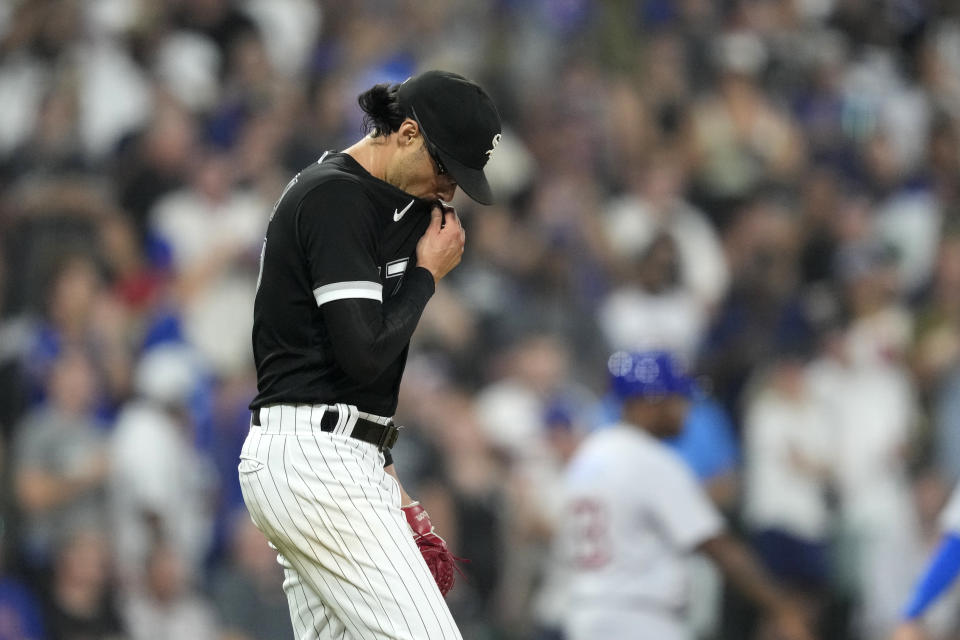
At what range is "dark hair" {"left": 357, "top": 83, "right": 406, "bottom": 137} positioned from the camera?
388 centimetres

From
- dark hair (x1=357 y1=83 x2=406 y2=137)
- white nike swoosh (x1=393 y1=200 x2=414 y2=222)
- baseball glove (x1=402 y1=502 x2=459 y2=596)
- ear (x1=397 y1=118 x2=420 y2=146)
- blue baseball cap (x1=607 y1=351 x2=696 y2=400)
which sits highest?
dark hair (x1=357 y1=83 x2=406 y2=137)

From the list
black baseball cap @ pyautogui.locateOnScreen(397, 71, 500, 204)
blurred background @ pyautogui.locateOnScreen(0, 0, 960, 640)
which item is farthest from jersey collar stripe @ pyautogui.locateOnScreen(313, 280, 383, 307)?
blurred background @ pyautogui.locateOnScreen(0, 0, 960, 640)

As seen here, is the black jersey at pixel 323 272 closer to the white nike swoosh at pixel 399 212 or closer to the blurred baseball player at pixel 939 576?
the white nike swoosh at pixel 399 212

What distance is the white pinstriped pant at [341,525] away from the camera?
3.67m

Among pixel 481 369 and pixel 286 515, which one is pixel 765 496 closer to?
pixel 481 369

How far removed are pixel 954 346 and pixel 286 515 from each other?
665 centimetres

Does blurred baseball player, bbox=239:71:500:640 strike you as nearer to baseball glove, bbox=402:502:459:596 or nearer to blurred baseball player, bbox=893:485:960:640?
baseball glove, bbox=402:502:459:596

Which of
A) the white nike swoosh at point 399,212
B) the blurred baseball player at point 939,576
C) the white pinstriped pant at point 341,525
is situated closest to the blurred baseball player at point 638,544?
the blurred baseball player at point 939,576

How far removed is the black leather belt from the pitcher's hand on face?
0.43m

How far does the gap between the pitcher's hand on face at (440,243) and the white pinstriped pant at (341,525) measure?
46 centimetres

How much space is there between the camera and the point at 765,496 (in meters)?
8.79

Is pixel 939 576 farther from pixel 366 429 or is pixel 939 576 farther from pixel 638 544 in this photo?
pixel 366 429

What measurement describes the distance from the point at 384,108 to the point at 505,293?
5.52m

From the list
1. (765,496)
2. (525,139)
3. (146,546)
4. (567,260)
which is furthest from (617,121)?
(146,546)
